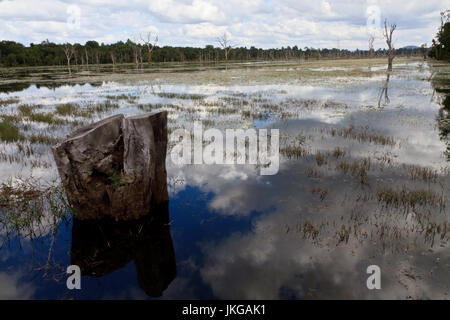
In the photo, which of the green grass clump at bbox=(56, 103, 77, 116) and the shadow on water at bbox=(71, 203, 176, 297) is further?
the green grass clump at bbox=(56, 103, 77, 116)

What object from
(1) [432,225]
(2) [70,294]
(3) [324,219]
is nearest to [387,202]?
(1) [432,225]

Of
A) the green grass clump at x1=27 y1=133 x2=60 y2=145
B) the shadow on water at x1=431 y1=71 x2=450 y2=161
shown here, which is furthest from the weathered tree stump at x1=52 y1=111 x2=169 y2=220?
the shadow on water at x1=431 y1=71 x2=450 y2=161

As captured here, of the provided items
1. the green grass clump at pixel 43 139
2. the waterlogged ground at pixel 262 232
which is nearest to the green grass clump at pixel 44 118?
the green grass clump at pixel 43 139

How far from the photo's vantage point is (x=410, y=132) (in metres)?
10.9

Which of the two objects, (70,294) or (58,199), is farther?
(58,199)

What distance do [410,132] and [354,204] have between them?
7.16 meters

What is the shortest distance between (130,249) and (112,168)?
62.2 inches

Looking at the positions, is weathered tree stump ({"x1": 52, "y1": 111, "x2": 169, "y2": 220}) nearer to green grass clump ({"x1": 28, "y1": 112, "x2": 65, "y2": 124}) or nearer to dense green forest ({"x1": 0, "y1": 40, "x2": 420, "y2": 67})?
green grass clump ({"x1": 28, "y1": 112, "x2": 65, "y2": 124})

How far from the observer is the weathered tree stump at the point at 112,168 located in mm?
5066

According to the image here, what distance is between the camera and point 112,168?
527 cm

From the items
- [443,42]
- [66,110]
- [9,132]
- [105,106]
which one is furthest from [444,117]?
[443,42]

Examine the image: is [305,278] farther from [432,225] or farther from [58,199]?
[58,199]

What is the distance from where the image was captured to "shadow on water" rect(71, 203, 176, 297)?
4.10m

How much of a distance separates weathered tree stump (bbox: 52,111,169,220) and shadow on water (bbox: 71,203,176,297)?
239 mm
